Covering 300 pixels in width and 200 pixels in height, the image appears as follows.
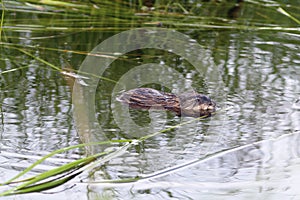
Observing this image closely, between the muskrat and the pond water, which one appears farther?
the muskrat

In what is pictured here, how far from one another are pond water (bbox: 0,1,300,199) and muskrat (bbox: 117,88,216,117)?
63mm

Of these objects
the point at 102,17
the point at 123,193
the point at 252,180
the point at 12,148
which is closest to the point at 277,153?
the point at 252,180

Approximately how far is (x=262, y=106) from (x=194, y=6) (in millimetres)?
2165

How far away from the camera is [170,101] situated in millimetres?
3242

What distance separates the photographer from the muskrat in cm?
314

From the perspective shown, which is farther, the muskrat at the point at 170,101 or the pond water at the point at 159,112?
the muskrat at the point at 170,101

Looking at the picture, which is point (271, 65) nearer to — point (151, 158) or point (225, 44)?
point (225, 44)

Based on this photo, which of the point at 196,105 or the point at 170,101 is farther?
the point at 170,101

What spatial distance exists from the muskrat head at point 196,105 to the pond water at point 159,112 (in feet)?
0.27

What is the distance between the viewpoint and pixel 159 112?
10.4 ft

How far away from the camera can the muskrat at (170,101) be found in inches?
123

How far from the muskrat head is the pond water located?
3.2 inches

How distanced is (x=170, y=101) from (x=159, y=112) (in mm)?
108

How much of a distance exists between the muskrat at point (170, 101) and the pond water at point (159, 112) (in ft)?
0.21
